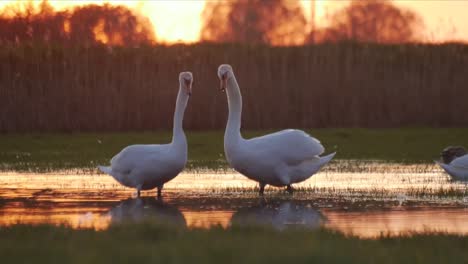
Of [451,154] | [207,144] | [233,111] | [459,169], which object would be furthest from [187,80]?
[207,144]

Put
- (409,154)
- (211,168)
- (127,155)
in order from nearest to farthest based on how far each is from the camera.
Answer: (127,155) < (211,168) < (409,154)

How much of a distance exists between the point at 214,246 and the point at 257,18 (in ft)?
173

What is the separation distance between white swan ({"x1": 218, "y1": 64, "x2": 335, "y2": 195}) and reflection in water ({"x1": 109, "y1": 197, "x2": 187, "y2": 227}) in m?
1.30

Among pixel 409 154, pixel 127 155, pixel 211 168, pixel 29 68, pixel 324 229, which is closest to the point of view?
pixel 324 229

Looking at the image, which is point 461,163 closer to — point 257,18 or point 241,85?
point 241,85

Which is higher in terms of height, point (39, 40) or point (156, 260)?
point (39, 40)

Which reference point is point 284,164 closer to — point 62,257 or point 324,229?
point 324,229

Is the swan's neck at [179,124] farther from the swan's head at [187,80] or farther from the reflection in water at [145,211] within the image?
the reflection in water at [145,211]

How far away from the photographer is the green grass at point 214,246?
7688 millimetres

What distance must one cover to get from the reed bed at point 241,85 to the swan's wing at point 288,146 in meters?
12.0

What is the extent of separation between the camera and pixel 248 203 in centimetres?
1294

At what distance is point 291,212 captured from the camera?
468 inches

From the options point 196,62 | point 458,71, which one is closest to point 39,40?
point 196,62

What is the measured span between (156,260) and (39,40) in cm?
2322
